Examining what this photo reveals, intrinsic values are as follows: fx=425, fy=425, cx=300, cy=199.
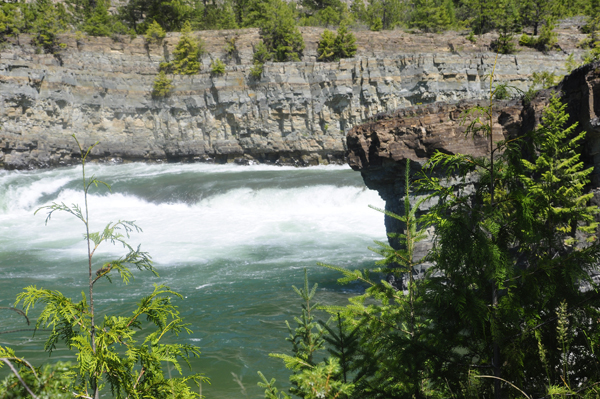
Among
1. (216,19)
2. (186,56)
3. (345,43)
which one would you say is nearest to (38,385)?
(345,43)

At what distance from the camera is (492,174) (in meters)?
3.07

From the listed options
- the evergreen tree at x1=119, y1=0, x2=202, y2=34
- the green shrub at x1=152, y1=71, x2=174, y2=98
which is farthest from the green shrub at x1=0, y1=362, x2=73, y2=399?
the evergreen tree at x1=119, y1=0, x2=202, y2=34

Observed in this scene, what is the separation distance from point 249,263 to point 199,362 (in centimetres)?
661

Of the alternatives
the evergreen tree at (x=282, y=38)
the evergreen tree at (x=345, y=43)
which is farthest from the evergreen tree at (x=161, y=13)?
the evergreen tree at (x=345, y=43)

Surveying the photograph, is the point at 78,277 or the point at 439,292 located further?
the point at 78,277

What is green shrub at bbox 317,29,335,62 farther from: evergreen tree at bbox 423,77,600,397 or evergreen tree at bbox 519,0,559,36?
evergreen tree at bbox 423,77,600,397

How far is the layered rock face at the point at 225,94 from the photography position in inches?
1273

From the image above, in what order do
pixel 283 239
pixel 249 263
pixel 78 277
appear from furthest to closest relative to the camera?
pixel 283 239 → pixel 249 263 → pixel 78 277

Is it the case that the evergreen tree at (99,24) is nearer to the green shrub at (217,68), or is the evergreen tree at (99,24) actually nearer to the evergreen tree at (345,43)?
the green shrub at (217,68)

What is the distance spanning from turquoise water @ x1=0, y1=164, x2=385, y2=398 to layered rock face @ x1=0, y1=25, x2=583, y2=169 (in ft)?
11.0

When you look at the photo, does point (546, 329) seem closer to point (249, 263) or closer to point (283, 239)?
point (249, 263)

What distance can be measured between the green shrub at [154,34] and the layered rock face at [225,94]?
0.71 meters

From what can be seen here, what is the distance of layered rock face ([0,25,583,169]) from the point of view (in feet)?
106

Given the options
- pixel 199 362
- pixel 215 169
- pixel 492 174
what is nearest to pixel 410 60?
pixel 215 169
